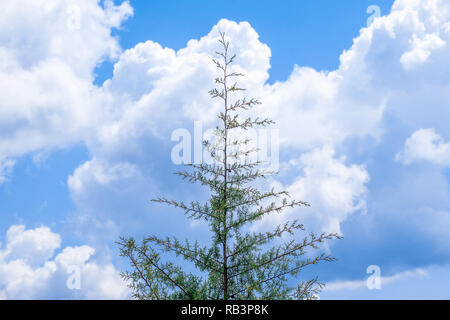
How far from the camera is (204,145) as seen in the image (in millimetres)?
8977

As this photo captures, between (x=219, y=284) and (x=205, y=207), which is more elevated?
(x=205, y=207)

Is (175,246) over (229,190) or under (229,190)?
under
